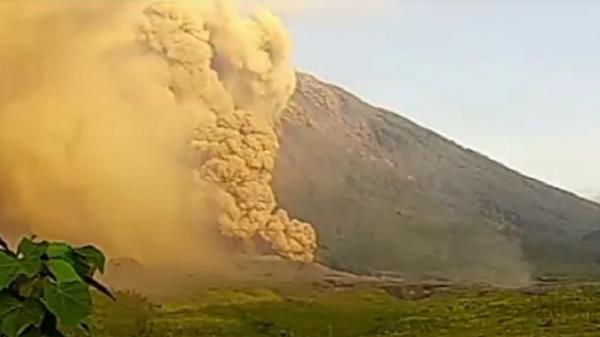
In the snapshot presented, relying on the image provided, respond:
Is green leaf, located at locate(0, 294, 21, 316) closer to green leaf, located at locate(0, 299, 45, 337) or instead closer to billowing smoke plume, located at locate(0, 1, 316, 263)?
green leaf, located at locate(0, 299, 45, 337)

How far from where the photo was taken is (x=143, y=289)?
154 metres

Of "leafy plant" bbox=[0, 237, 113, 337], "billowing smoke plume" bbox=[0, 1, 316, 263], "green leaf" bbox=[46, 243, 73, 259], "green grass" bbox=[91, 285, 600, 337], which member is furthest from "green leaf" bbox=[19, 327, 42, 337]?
"billowing smoke plume" bbox=[0, 1, 316, 263]

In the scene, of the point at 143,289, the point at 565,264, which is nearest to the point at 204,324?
the point at 143,289

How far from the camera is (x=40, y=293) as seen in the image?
213cm

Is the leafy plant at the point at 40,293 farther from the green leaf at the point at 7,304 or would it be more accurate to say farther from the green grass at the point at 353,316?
the green grass at the point at 353,316

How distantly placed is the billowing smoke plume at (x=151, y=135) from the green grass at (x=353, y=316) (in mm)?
22462

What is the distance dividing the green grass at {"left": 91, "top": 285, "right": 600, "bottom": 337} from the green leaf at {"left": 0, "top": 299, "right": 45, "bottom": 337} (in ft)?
222

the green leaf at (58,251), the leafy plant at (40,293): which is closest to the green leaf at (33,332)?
the leafy plant at (40,293)

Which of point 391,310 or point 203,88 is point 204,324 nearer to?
point 391,310

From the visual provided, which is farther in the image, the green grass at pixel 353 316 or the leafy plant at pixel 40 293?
the green grass at pixel 353 316

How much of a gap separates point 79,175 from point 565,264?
81777 millimetres

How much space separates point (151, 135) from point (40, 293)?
18724 cm

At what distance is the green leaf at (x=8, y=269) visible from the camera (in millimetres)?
2152

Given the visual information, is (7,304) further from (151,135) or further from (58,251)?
(151,135)
